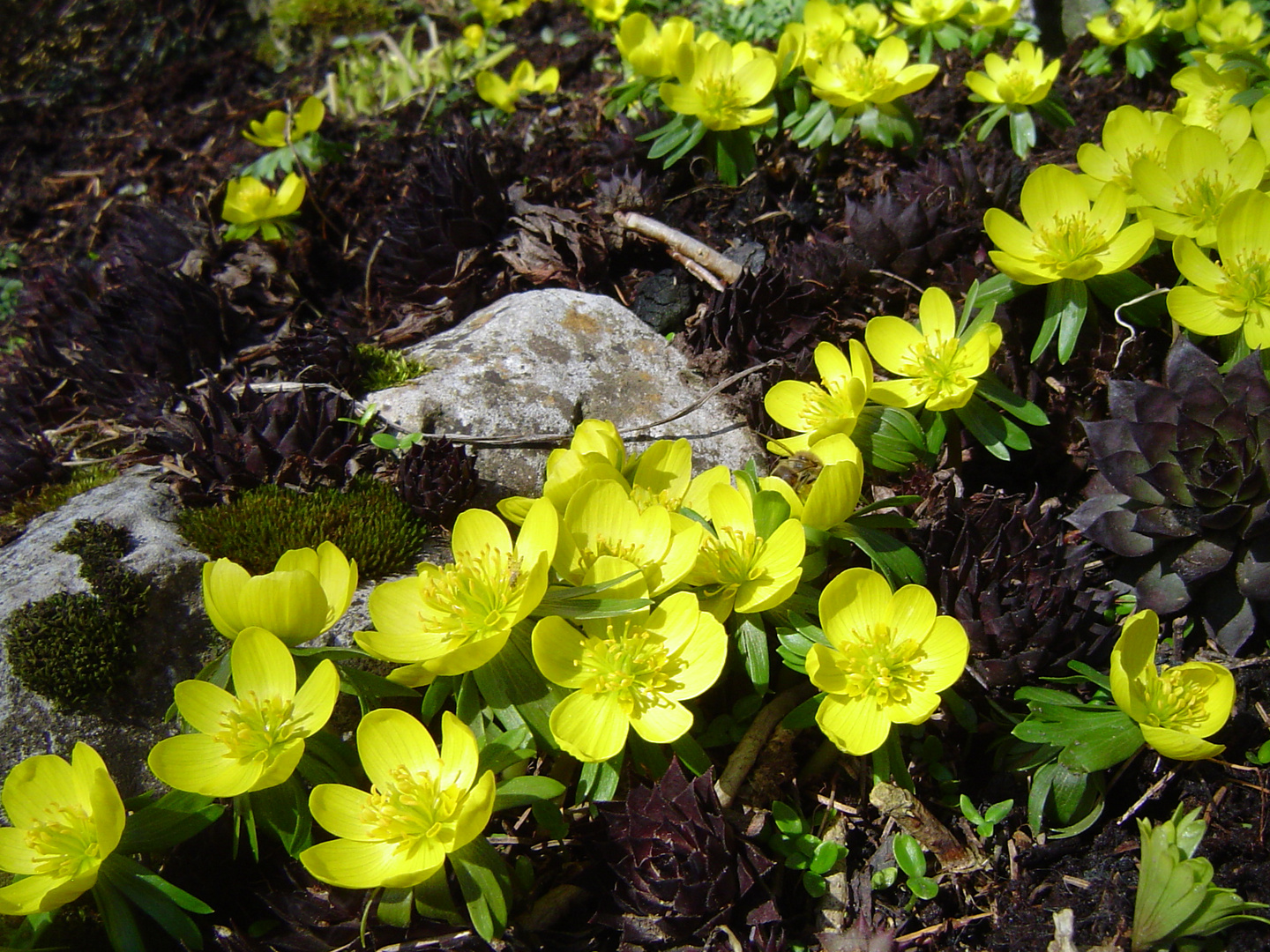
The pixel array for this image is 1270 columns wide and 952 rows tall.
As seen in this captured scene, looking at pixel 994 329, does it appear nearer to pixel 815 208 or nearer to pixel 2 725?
pixel 815 208

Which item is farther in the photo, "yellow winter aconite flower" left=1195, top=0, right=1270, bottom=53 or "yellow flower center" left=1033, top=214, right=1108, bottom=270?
"yellow winter aconite flower" left=1195, top=0, right=1270, bottom=53

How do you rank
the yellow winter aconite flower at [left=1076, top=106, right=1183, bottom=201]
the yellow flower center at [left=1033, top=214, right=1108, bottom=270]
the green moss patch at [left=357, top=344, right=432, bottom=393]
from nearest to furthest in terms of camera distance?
the yellow flower center at [left=1033, top=214, right=1108, bottom=270] → the yellow winter aconite flower at [left=1076, top=106, right=1183, bottom=201] → the green moss patch at [left=357, top=344, right=432, bottom=393]

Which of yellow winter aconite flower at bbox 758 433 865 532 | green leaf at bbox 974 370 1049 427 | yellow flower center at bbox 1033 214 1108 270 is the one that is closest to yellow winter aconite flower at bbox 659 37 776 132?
yellow flower center at bbox 1033 214 1108 270

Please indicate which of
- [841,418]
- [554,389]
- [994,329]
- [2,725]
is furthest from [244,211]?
[994,329]

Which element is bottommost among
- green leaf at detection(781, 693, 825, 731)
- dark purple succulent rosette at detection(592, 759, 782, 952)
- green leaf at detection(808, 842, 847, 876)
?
green leaf at detection(808, 842, 847, 876)

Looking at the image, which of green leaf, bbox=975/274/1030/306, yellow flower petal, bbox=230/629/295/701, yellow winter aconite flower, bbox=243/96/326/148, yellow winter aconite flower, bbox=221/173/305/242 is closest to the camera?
yellow flower petal, bbox=230/629/295/701

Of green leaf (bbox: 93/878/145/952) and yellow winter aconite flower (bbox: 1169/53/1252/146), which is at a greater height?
yellow winter aconite flower (bbox: 1169/53/1252/146)

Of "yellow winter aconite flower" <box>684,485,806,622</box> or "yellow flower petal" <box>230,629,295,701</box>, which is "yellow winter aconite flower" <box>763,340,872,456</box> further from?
"yellow flower petal" <box>230,629,295,701</box>

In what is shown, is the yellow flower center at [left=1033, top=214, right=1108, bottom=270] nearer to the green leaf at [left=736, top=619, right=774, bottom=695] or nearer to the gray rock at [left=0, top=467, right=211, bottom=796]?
the green leaf at [left=736, top=619, right=774, bottom=695]
